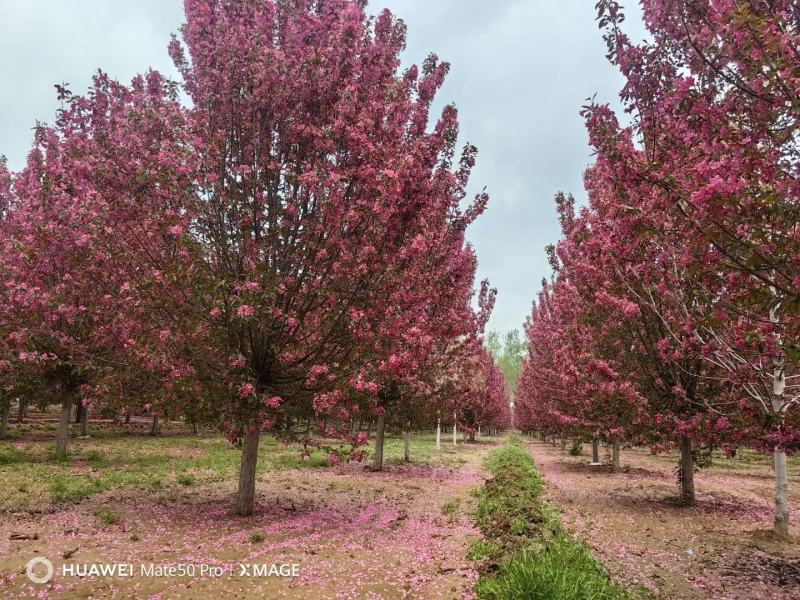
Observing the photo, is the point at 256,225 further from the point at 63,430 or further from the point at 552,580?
the point at 63,430

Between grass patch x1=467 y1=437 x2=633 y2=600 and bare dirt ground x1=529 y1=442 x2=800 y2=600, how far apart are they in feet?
2.19

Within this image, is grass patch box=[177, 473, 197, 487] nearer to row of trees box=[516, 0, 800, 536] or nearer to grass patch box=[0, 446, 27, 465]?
grass patch box=[0, 446, 27, 465]

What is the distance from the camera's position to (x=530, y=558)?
→ 6.31m

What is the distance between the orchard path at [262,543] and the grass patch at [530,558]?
369 mm

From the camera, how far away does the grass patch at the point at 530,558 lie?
17.2 feet

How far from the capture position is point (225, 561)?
688cm

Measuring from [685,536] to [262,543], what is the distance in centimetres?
806

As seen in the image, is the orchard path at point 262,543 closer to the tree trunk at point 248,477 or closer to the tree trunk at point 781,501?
the tree trunk at point 248,477

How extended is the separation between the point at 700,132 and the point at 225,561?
793 cm

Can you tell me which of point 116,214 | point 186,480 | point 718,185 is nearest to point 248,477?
point 186,480

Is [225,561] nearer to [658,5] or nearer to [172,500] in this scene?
[172,500]

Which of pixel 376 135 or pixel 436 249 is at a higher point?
pixel 376 135

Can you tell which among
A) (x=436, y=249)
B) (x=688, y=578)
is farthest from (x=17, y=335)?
(x=688, y=578)

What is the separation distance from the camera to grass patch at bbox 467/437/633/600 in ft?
17.2
